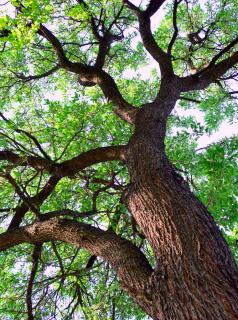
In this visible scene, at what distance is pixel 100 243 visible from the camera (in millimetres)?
3785

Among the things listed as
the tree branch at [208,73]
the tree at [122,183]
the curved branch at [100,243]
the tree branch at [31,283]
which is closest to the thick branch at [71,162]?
the tree at [122,183]

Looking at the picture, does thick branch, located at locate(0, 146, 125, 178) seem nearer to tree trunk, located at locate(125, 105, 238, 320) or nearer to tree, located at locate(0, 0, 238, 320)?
tree, located at locate(0, 0, 238, 320)

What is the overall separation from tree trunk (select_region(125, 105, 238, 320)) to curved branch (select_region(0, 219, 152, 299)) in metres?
0.21

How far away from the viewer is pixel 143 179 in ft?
13.3

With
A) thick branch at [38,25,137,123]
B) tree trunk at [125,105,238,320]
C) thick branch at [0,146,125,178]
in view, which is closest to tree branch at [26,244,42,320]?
thick branch at [0,146,125,178]

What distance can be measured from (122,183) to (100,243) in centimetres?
313

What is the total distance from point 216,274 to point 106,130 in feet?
13.7

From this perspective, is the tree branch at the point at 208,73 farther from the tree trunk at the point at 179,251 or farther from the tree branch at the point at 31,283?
the tree branch at the point at 31,283

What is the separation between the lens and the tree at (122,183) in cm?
302

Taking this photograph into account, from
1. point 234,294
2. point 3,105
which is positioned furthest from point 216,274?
point 3,105

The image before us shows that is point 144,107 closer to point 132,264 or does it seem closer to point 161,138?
point 161,138

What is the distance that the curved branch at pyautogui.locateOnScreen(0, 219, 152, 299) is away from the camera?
320 centimetres

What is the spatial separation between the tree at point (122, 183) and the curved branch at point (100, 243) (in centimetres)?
1

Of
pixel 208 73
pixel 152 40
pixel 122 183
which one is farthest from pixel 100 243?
pixel 152 40
